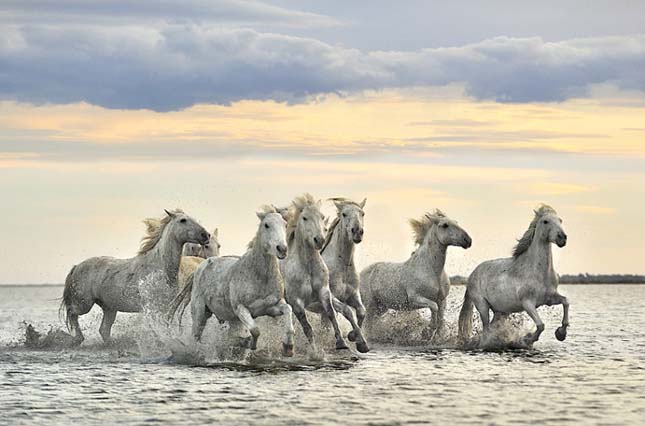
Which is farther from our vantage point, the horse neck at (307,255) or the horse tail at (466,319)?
the horse tail at (466,319)

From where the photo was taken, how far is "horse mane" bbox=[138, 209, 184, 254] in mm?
20125

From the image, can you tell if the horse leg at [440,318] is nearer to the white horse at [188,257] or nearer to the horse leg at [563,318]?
the horse leg at [563,318]

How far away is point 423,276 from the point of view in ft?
69.6

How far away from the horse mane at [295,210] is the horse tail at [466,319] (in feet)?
16.6

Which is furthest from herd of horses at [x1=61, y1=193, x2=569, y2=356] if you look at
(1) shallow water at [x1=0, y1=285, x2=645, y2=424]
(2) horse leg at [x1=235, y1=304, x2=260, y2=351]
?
(1) shallow water at [x1=0, y1=285, x2=645, y2=424]

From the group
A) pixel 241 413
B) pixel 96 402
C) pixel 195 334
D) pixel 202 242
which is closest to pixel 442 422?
pixel 241 413

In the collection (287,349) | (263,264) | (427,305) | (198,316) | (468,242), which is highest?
(468,242)

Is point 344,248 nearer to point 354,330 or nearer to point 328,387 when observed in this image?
point 354,330

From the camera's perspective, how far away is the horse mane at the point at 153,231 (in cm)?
2012

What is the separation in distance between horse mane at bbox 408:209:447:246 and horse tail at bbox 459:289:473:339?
1369 mm

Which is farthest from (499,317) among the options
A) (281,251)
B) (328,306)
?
(281,251)

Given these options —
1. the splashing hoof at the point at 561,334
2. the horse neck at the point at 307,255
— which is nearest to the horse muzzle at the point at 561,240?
the splashing hoof at the point at 561,334

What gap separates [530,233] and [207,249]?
20.6ft

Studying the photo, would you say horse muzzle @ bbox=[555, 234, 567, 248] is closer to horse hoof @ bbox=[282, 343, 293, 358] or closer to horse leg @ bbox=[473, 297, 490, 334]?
horse leg @ bbox=[473, 297, 490, 334]
